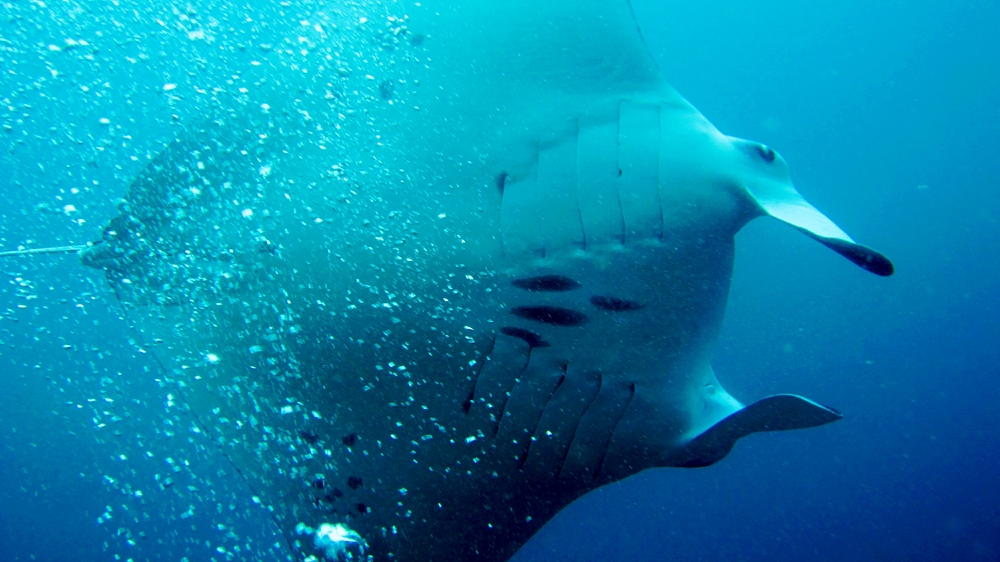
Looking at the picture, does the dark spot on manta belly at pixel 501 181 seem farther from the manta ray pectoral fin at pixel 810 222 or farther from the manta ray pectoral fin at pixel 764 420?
the manta ray pectoral fin at pixel 764 420

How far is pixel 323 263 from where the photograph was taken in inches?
78.7

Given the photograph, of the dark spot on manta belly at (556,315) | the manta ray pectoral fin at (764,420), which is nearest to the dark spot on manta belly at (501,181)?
the dark spot on manta belly at (556,315)

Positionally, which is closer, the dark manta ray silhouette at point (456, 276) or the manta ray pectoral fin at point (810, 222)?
the manta ray pectoral fin at point (810, 222)

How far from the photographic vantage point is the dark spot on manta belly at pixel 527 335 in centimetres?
193

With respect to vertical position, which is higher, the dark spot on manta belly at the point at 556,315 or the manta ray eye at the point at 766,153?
the manta ray eye at the point at 766,153

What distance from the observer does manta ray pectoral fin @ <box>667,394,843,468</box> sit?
1.48 meters

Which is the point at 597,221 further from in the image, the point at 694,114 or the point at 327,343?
the point at 327,343

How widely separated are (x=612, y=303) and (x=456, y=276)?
1.83 feet

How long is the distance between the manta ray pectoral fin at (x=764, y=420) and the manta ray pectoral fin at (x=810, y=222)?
16.4 inches

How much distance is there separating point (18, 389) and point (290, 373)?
4519 centimetres

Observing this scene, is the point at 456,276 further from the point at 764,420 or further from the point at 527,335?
the point at 764,420

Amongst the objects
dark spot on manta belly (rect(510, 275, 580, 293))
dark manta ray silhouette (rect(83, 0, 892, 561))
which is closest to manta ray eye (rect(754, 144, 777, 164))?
dark manta ray silhouette (rect(83, 0, 892, 561))

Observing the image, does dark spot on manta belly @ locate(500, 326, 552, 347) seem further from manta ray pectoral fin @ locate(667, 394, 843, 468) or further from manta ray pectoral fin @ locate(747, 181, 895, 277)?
manta ray pectoral fin @ locate(747, 181, 895, 277)

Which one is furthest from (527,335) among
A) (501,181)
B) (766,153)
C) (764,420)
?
(766,153)
